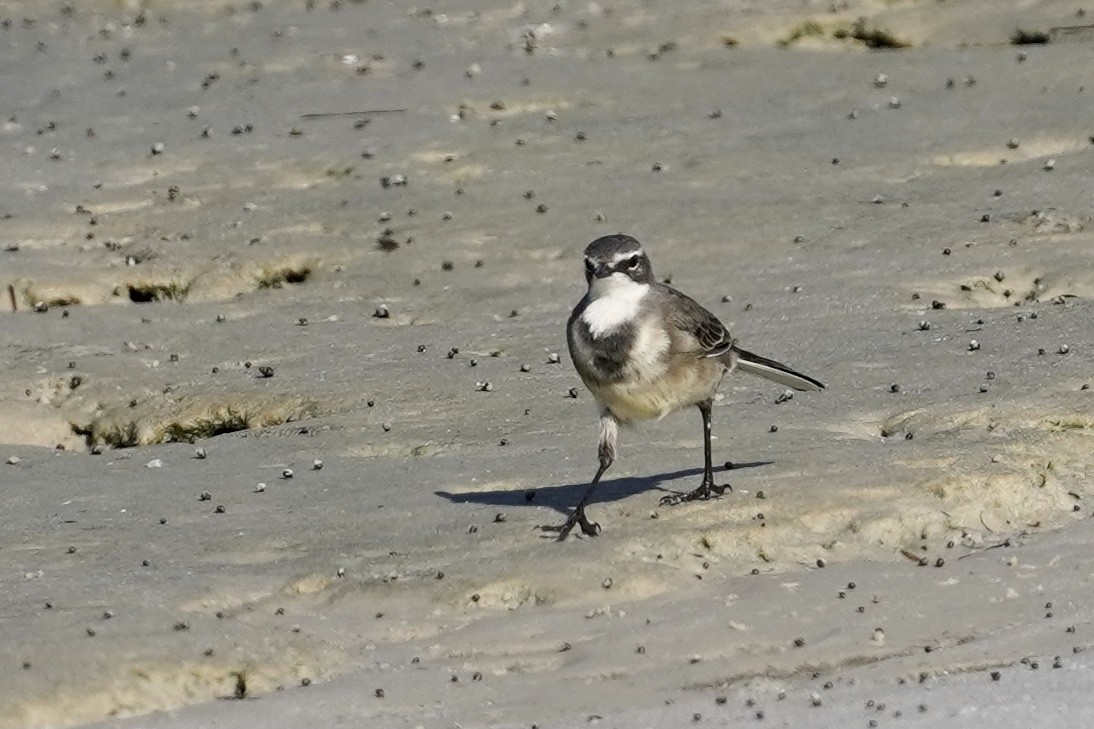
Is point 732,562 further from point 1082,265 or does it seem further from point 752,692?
point 1082,265

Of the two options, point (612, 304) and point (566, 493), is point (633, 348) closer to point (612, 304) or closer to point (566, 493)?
point (612, 304)

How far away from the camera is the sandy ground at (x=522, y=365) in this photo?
7.63 m

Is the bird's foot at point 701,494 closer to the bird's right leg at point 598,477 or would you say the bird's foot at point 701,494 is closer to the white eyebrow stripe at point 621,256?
the bird's right leg at point 598,477

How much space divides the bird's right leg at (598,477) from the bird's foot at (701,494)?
295 millimetres

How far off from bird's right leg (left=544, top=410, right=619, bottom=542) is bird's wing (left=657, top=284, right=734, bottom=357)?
481 mm

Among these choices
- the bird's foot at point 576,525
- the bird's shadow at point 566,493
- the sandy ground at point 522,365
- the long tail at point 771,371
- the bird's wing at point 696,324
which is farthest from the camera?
the long tail at point 771,371

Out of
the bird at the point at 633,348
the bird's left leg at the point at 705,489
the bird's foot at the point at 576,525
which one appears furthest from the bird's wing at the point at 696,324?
the bird's foot at the point at 576,525

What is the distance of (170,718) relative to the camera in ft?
24.0

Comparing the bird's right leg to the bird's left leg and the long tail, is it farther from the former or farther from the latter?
the long tail

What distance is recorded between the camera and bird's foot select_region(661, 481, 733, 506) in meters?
9.16

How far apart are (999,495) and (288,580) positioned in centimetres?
287

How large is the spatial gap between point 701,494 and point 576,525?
0.55m

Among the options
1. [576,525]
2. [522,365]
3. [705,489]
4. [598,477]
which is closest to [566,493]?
[598,477]

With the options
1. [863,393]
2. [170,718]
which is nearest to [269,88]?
[863,393]
